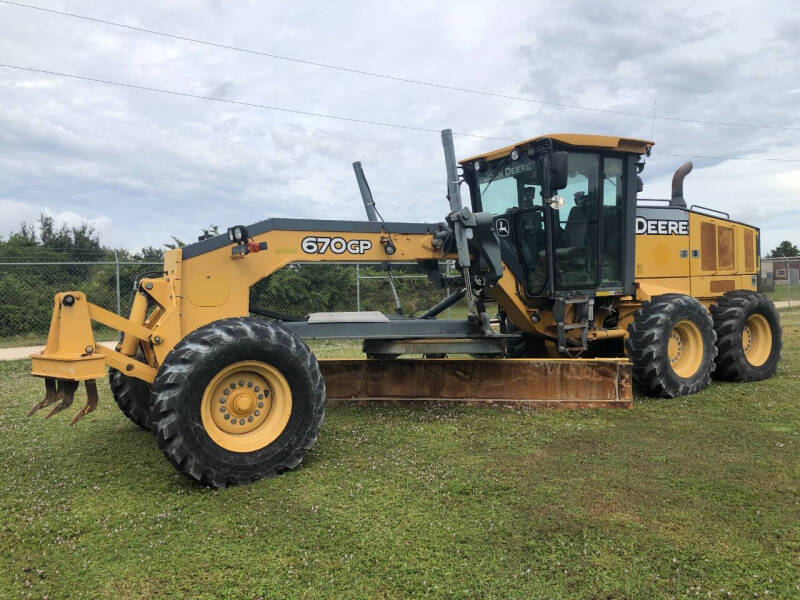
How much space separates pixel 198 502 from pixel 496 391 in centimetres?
347

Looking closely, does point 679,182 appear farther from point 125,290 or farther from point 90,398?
point 125,290

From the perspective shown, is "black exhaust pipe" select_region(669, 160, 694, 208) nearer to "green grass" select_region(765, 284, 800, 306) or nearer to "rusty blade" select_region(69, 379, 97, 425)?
"rusty blade" select_region(69, 379, 97, 425)

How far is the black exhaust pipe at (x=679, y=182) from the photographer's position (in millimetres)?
8508

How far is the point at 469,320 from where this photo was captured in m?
6.54

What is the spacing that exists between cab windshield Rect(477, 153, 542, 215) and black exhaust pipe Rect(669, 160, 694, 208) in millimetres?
2485

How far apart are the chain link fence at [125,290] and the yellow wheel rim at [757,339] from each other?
4.92 meters

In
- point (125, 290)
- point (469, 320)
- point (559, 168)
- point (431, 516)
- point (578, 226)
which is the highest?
point (559, 168)

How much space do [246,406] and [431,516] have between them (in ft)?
5.30

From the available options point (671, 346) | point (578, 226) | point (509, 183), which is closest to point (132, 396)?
point (509, 183)

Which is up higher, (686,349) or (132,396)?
(686,349)

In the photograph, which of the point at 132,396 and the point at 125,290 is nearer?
the point at 132,396

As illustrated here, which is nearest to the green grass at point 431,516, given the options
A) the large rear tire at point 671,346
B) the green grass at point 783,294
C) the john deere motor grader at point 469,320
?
the john deere motor grader at point 469,320

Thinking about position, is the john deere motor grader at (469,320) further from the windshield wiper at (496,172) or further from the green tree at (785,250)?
the green tree at (785,250)

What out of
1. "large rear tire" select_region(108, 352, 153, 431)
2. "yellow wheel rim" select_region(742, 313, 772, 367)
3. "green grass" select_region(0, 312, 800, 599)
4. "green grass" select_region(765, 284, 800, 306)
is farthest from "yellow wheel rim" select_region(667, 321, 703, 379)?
"green grass" select_region(765, 284, 800, 306)
